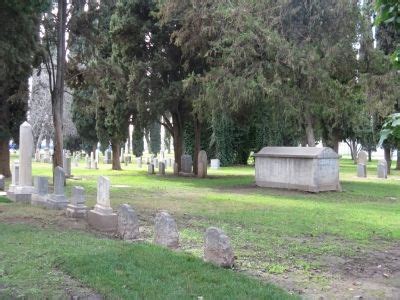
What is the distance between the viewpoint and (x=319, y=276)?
272 inches

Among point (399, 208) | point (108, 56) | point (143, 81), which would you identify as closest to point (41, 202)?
point (399, 208)

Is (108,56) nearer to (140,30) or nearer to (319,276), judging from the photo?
(140,30)

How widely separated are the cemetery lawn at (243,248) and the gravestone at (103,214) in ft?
1.00

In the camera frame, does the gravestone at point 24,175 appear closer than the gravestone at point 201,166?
Yes

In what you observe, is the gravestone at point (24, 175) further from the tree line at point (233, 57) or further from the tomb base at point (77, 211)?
the tree line at point (233, 57)

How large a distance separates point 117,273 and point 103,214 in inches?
154

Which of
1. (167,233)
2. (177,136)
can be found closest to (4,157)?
(177,136)

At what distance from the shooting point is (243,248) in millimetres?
8547

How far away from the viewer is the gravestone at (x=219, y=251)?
279 inches

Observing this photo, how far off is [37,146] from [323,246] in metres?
50.7

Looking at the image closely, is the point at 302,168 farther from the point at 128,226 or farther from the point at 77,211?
the point at 128,226

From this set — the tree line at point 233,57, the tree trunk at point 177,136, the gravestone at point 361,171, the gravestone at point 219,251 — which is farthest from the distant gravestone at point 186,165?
the gravestone at point 219,251

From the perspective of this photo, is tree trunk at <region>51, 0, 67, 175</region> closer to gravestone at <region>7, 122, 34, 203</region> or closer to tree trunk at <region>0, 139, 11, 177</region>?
tree trunk at <region>0, 139, 11, 177</region>

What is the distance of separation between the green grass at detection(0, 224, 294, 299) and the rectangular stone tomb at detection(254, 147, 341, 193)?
11.5 metres
